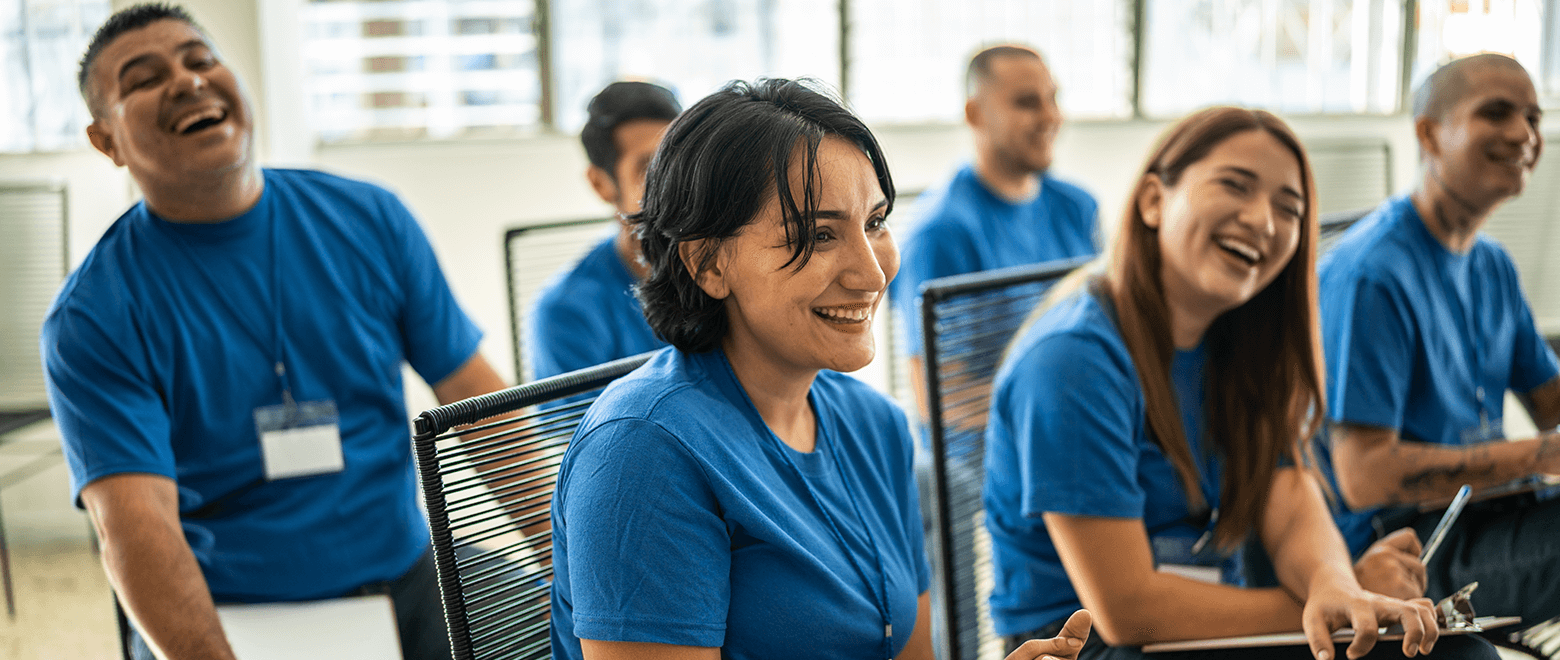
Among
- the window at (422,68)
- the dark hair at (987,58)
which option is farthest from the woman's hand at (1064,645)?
the window at (422,68)

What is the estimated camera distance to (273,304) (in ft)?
5.25

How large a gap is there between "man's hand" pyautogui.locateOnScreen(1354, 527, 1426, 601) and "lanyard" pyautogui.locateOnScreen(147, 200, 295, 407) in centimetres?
156

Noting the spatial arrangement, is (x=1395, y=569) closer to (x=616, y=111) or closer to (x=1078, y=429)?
(x=1078, y=429)

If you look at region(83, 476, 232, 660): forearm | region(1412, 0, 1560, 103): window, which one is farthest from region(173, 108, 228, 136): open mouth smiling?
region(1412, 0, 1560, 103): window

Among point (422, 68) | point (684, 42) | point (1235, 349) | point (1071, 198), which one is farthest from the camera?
Answer: point (684, 42)

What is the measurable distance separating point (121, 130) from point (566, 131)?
286 centimetres

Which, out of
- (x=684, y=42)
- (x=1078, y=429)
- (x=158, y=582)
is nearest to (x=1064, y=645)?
(x=1078, y=429)

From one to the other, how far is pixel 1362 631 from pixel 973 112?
2099 millimetres

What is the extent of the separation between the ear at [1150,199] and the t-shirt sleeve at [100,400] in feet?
4.68

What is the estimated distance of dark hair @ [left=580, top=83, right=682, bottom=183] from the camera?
83.8 inches

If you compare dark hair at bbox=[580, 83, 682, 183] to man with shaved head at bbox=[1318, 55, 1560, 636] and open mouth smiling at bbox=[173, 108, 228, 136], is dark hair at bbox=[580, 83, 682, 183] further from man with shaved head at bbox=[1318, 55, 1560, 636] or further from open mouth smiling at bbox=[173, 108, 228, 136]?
man with shaved head at bbox=[1318, 55, 1560, 636]

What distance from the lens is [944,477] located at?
144 cm

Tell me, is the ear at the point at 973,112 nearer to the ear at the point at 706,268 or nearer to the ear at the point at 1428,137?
the ear at the point at 1428,137

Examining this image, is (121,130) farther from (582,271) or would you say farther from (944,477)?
(944,477)
